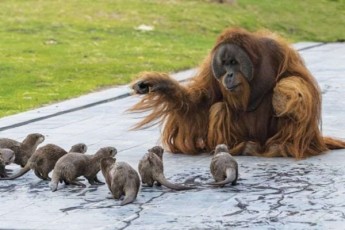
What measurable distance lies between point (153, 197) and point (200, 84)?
7.44 ft

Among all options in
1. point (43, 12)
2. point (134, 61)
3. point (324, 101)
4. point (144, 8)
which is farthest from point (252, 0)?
point (324, 101)

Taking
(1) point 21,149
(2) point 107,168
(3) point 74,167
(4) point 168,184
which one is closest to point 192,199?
(4) point 168,184

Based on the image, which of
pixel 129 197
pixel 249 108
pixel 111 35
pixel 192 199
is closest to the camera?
pixel 129 197

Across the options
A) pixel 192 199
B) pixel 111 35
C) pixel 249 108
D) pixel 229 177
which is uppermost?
pixel 111 35

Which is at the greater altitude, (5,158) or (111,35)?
(111,35)

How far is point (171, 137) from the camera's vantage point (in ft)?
32.1

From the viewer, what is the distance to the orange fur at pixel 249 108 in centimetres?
932

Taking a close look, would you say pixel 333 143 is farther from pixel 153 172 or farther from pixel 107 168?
pixel 107 168

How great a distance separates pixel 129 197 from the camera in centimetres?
752

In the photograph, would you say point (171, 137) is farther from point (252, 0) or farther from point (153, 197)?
point (252, 0)

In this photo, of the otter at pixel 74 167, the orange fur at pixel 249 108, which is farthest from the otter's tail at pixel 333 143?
the otter at pixel 74 167

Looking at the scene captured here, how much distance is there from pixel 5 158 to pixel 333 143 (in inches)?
118

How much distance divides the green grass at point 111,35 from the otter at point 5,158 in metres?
4.11

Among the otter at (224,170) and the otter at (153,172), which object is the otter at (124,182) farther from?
the otter at (224,170)
